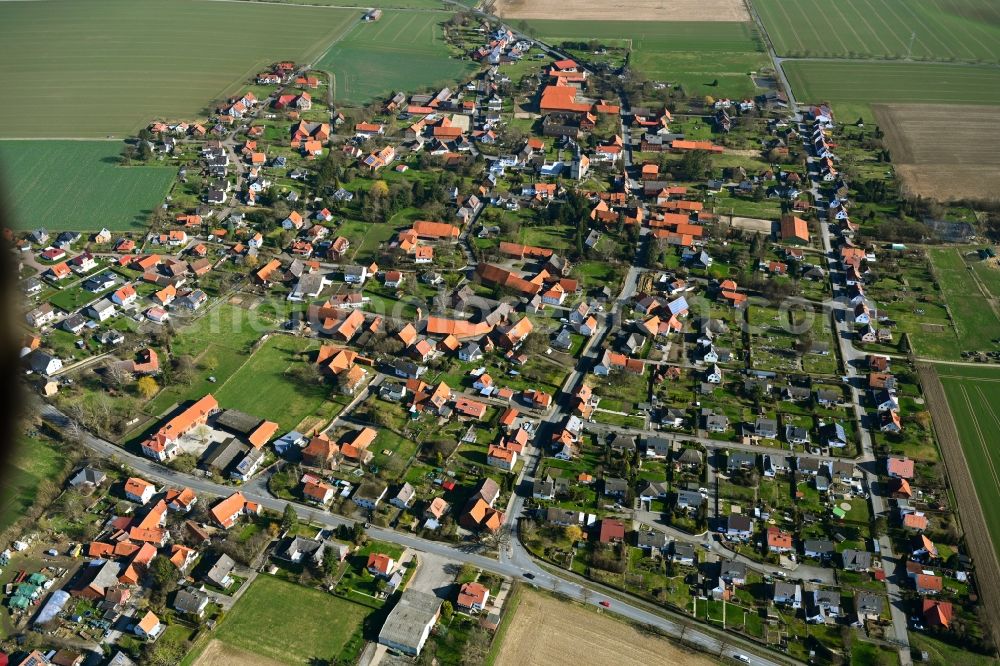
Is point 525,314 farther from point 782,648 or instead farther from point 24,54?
point 24,54

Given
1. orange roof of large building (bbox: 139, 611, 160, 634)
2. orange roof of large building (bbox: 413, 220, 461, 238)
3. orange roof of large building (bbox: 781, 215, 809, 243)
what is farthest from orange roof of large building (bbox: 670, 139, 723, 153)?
orange roof of large building (bbox: 139, 611, 160, 634)

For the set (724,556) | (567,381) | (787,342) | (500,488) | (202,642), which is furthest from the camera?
(787,342)

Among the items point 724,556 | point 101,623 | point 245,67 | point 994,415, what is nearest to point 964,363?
point 994,415

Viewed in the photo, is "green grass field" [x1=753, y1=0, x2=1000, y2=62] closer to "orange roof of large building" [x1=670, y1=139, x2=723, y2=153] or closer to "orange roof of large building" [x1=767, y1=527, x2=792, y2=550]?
"orange roof of large building" [x1=670, y1=139, x2=723, y2=153]

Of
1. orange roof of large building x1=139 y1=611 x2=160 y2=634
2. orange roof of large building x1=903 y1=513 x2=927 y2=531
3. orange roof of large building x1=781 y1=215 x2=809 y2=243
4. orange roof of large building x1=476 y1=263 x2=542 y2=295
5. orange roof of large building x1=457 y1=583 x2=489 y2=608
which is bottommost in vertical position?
orange roof of large building x1=139 y1=611 x2=160 y2=634

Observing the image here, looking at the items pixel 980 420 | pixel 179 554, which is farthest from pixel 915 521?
pixel 179 554

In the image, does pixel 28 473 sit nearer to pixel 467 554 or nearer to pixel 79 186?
pixel 467 554
